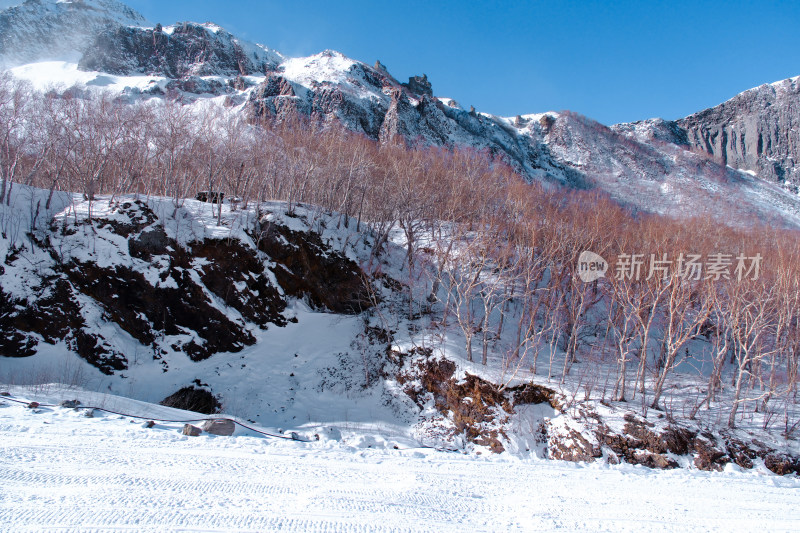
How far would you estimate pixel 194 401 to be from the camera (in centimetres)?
1315

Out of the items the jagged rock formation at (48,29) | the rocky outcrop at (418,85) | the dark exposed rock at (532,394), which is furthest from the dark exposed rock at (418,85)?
the dark exposed rock at (532,394)

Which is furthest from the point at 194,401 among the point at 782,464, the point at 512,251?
the point at 782,464

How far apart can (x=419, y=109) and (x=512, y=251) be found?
54602 mm

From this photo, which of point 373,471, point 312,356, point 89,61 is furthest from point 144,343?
point 89,61

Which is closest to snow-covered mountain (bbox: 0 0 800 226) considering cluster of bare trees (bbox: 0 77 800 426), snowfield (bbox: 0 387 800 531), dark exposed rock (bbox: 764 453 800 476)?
cluster of bare trees (bbox: 0 77 800 426)

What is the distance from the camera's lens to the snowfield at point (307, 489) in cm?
411

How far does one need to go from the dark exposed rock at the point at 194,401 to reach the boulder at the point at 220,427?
255 inches

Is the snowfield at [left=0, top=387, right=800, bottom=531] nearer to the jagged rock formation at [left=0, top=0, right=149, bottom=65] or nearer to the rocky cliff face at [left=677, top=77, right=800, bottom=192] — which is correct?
the rocky cliff face at [left=677, top=77, right=800, bottom=192]

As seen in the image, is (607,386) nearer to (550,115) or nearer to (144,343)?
(144,343)

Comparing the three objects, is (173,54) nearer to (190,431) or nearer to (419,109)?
(419,109)

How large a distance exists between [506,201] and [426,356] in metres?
12.5

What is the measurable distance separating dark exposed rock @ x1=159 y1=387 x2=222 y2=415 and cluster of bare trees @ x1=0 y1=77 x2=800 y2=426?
32.1 feet

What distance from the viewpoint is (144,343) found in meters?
14.2

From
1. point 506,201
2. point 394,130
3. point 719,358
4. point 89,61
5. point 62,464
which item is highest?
point 89,61
